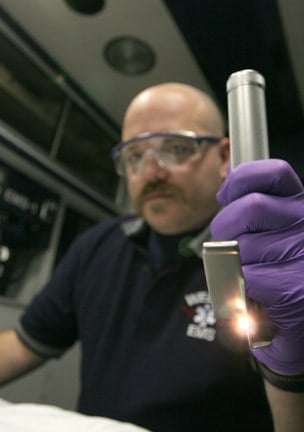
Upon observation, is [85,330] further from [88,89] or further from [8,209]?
[88,89]

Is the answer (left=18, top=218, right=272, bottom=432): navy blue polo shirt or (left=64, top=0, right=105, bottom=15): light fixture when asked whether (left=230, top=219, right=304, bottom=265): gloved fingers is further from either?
(left=64, top=0, right=105, bottom=15): light fixture

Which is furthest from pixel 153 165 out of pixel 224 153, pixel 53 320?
pixel 53 320

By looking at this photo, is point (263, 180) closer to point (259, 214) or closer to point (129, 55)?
point (259, 214)

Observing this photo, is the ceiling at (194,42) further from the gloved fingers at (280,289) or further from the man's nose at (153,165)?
the gloved fingers at (280,289)

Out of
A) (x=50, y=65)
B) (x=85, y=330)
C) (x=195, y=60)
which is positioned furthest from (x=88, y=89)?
(x=85, y=330)

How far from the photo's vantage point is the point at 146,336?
824 millimetres

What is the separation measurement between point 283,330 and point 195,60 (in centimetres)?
149

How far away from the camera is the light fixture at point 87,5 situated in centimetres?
142

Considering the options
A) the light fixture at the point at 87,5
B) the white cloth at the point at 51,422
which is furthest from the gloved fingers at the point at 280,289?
the light fixture at the point at 87,5

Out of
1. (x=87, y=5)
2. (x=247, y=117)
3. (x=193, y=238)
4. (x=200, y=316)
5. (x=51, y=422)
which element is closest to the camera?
(x=247, y=117)

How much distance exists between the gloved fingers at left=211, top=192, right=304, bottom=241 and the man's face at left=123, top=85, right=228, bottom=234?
0.48 m

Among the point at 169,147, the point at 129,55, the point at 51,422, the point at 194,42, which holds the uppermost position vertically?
the point at 129,55

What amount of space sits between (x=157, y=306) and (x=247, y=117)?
0.60 m

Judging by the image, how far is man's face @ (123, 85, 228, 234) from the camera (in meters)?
0.86
